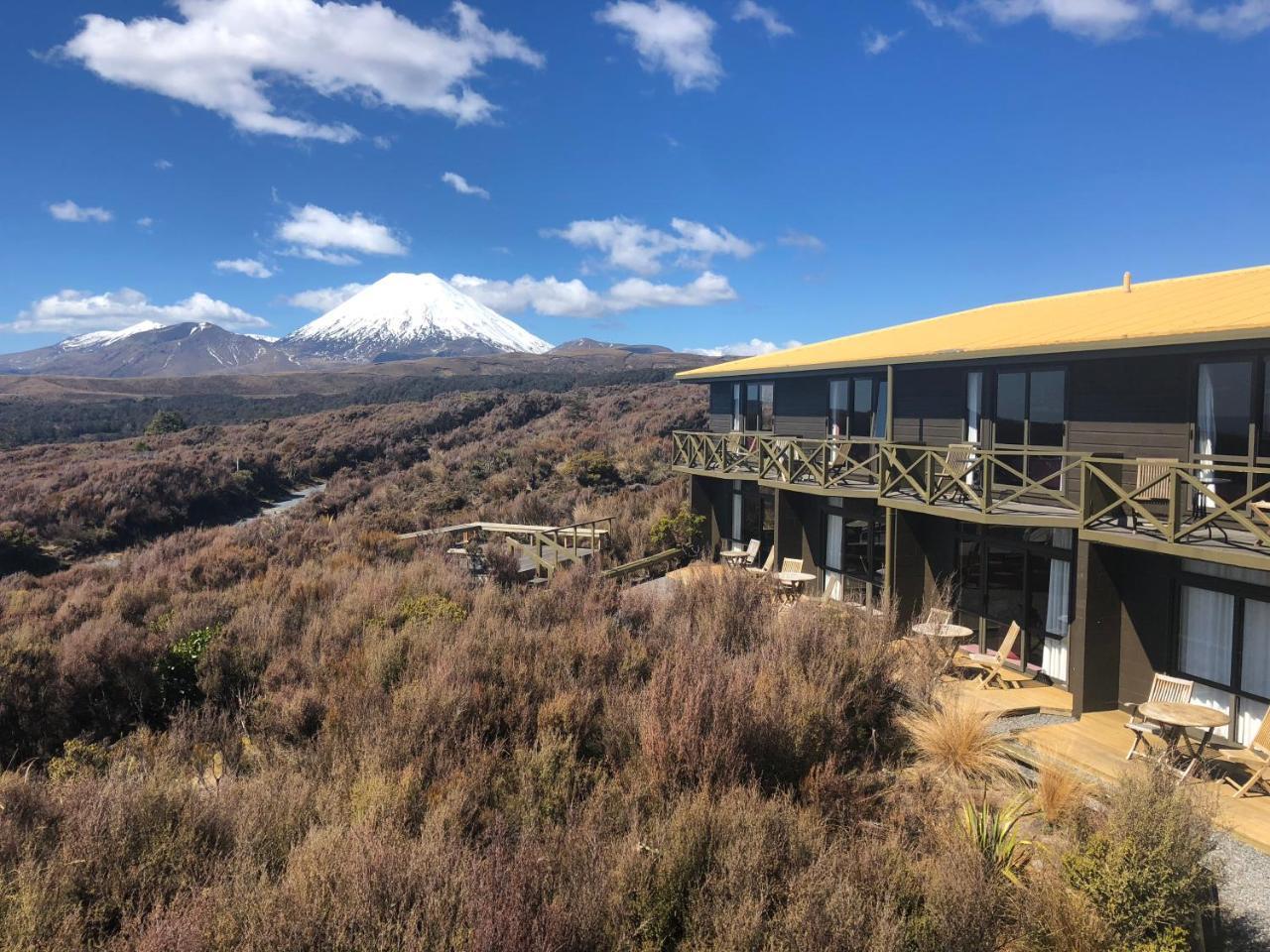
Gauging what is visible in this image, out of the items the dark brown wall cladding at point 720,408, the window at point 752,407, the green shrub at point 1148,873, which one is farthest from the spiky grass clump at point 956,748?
the dark brown wall cladding at point 720,408

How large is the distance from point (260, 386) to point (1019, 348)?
97554 mm

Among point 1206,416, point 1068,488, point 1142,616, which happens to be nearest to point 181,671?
point 1142,616

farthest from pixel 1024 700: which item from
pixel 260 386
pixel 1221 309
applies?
pixel 260 386

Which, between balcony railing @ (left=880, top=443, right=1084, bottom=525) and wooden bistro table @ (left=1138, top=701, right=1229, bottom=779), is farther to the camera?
balcony railing @ (left=880, top=443, right=1084, bottom=525)

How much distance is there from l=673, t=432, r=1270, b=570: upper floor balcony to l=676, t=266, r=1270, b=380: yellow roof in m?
1.47

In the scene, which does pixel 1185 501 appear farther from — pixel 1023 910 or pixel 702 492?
pixel 702 492

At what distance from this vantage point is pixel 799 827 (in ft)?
14.4

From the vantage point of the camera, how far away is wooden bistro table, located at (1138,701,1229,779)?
680 centimetres

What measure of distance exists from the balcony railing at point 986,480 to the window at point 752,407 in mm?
5806

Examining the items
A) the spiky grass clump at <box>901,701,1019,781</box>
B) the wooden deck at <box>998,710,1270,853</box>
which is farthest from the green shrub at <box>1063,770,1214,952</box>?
the wooden deck at <box>998,710,1270,853</box>

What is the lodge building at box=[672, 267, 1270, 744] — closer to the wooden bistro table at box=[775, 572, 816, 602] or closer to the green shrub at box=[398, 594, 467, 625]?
the wooden bistro table at box=[775, 572, 816, 602]

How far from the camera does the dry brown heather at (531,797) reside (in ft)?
11.6

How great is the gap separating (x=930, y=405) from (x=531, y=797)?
1097 cm

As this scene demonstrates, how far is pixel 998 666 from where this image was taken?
391 inches
